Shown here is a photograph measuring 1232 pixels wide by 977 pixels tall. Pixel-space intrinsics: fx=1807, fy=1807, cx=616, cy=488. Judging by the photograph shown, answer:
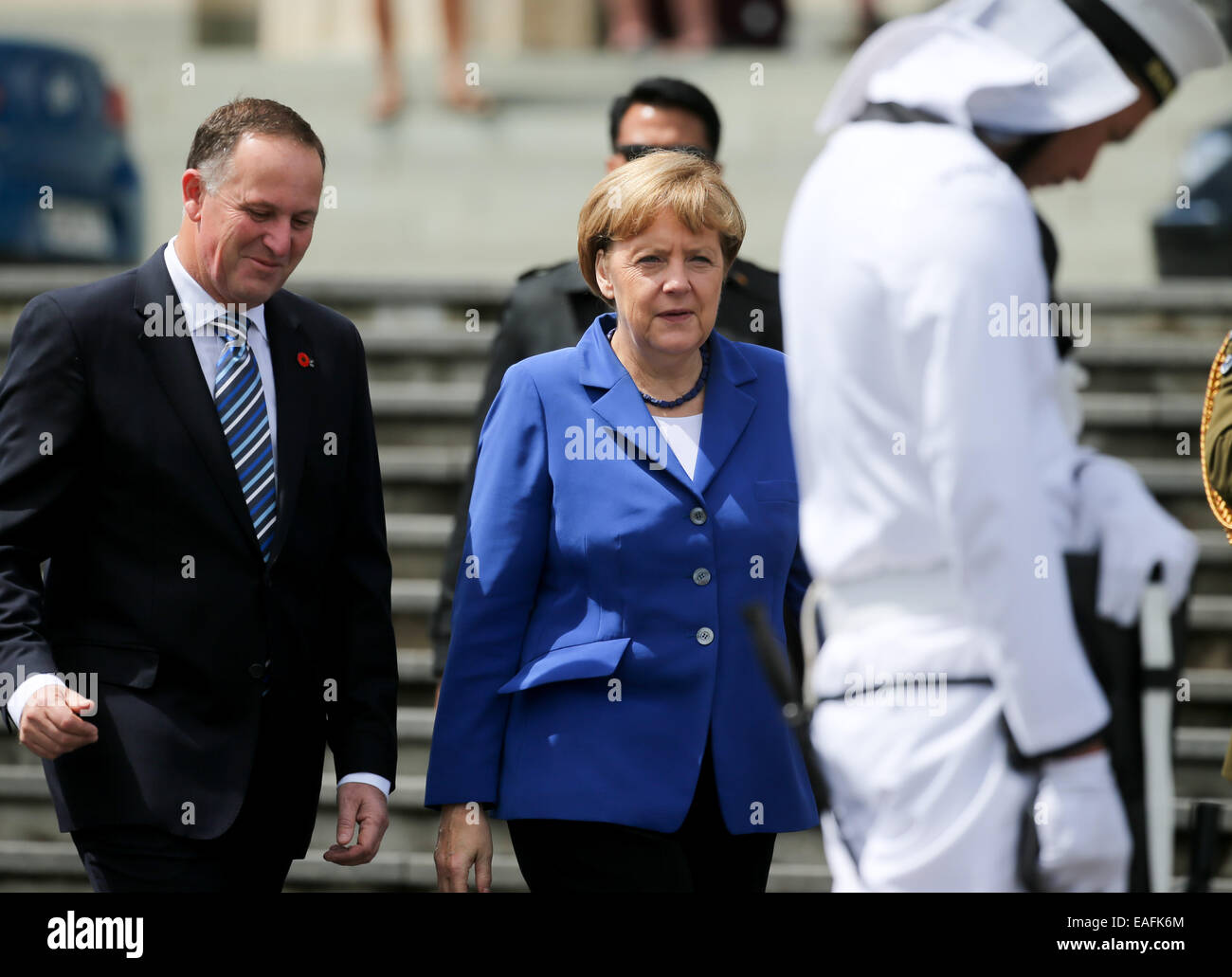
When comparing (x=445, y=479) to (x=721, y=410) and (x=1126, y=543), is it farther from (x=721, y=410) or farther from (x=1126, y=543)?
(x=1126, y=543)

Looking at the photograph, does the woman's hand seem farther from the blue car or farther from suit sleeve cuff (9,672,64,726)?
the blue car

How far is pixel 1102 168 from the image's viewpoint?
983 cm

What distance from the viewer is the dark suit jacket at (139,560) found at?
3105 mm

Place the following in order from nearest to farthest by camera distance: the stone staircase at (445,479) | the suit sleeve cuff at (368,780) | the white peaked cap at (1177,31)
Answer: the white peaked cap at (1177,31)
the suit sleeve cuff at (368,780)
the stone staircase at (445,479)

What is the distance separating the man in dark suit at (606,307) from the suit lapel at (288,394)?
760 millimetres

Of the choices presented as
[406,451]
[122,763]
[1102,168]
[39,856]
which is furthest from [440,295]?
[122,763]

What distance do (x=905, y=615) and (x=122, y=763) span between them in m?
1.49

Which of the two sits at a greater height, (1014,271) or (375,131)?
(375,131)

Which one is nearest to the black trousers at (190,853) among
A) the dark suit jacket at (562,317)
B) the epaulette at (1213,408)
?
the dark suit jacket at (562,317)

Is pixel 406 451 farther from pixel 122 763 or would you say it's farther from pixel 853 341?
pixel 853 341

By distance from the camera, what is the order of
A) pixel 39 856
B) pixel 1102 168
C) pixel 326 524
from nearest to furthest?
pixel 326 524 → pixel 39 856 → pixel 1102 168

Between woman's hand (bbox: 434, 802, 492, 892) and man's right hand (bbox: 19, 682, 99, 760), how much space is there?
0.63 metres

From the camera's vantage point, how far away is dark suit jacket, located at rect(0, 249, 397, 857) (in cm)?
311

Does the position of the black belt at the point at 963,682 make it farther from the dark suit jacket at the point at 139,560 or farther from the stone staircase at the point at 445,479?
the stone staircase at the point at 445,479
